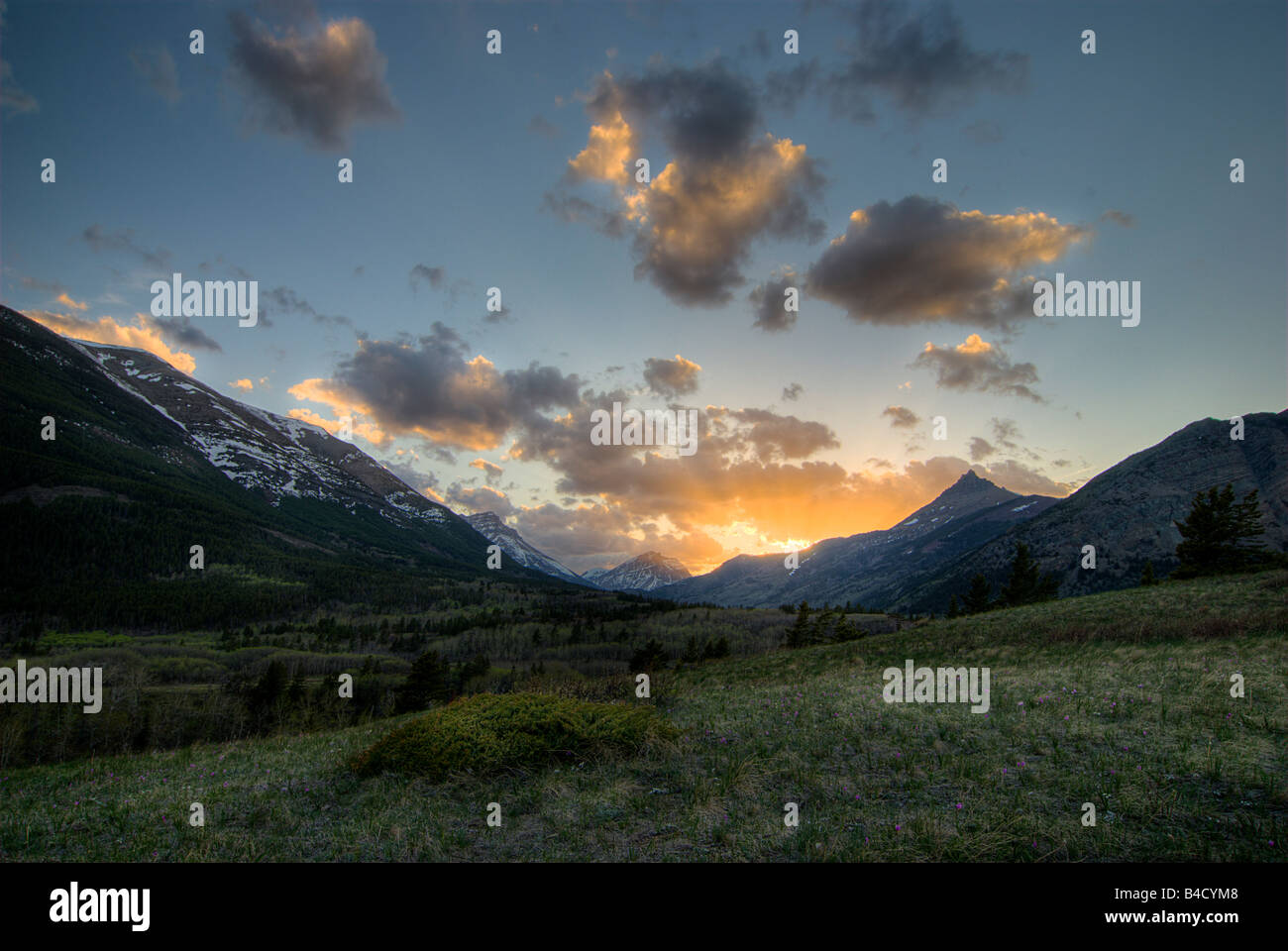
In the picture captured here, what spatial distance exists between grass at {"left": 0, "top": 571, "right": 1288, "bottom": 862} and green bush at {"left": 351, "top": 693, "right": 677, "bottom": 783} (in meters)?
0.32

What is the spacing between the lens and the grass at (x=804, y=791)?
238 inches

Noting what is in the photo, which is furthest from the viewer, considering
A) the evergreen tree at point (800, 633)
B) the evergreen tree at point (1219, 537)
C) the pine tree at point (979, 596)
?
the pine tree at point (979, 596)

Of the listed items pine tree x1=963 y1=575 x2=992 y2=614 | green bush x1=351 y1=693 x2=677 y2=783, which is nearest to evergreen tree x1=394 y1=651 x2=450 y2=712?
green bush x1=351 y1=693 x2=677 y2=783

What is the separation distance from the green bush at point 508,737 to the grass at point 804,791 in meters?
0.32

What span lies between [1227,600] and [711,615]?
588ft

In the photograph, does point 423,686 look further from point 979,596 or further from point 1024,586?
point 1024,586

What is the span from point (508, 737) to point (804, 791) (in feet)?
19.2

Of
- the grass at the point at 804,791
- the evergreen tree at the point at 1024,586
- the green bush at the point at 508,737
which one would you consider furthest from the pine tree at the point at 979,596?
the green bush at the point at 508,737

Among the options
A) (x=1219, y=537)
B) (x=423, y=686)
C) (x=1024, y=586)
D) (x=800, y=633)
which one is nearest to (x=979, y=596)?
(x=1024, y=586)

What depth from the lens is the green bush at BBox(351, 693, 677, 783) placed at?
9.99 metres

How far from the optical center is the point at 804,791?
7957 mm

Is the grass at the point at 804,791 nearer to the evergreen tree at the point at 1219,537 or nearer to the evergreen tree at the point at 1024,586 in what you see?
the evergreen tree at the point at 1219,537

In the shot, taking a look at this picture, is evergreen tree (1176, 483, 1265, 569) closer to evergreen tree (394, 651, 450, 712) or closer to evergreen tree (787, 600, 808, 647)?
evergreen tree (787, 600, 808, 647)
